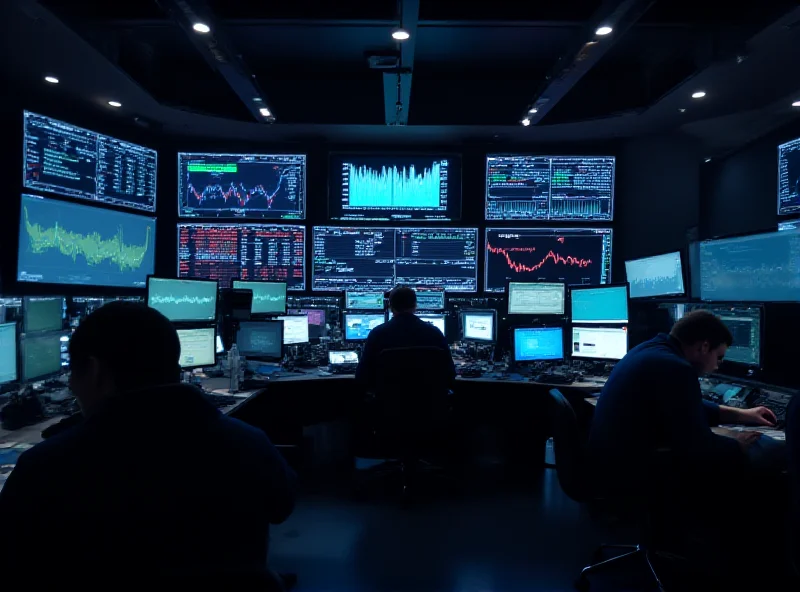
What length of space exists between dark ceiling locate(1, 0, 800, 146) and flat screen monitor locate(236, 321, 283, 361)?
169cm

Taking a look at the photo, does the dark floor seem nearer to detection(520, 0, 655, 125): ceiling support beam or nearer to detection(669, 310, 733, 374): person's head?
detection(669, 310, 733, 374): person's head

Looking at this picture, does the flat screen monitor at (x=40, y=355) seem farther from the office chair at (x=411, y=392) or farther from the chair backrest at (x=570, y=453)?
the chair backrest at (x=570, y=453)

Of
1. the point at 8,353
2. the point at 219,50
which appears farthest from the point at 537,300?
the point at 8,353

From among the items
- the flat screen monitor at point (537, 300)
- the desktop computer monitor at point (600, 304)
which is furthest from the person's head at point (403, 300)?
the desktop computer monitor at point (600, 304)

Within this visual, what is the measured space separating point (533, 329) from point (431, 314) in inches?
33.4

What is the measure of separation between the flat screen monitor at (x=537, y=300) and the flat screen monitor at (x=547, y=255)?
30.0 inches

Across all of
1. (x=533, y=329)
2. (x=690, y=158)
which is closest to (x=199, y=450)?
(x=533, y=329)

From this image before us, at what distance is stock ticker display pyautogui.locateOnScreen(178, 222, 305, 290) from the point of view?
15.5ft

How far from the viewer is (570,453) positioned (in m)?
2.11

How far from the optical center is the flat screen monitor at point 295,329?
13.3 ft

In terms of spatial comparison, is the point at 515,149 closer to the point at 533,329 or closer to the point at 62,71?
the point at 533,329

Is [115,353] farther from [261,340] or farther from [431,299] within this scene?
[431,299]

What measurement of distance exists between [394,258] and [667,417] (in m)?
3.04

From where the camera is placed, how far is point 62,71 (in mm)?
3672
